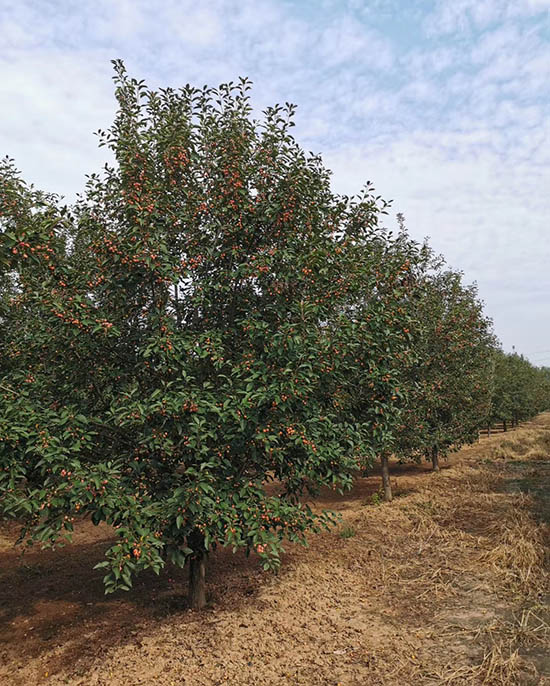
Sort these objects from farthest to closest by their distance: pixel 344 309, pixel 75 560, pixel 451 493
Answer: pixel 451 493
pixel 75 560
pixel 344 309

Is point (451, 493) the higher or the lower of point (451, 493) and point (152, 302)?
the lower

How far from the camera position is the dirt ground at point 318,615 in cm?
567

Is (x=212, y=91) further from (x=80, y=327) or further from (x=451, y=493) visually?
(x=451, y=493)

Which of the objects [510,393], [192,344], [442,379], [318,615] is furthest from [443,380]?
[510,393]

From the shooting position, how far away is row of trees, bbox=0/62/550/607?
5.35 meters

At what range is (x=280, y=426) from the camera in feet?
18.9

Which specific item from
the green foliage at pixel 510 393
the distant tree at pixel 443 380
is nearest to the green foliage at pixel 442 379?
the distant tree at pixel 443 380

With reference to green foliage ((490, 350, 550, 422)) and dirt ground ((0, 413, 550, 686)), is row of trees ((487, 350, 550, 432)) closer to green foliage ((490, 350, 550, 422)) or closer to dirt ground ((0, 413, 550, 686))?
green foliage ((490, 350, 550, 422))

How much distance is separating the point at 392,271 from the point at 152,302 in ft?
12.0

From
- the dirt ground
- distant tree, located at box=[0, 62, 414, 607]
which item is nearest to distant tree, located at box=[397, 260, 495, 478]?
the dirt ground

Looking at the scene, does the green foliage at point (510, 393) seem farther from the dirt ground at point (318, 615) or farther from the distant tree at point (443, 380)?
the dirt ground at point (318, 615)

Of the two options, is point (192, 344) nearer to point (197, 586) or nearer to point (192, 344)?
point (192, 344)

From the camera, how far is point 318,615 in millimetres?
7168

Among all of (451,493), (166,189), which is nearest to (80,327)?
(166,189)
